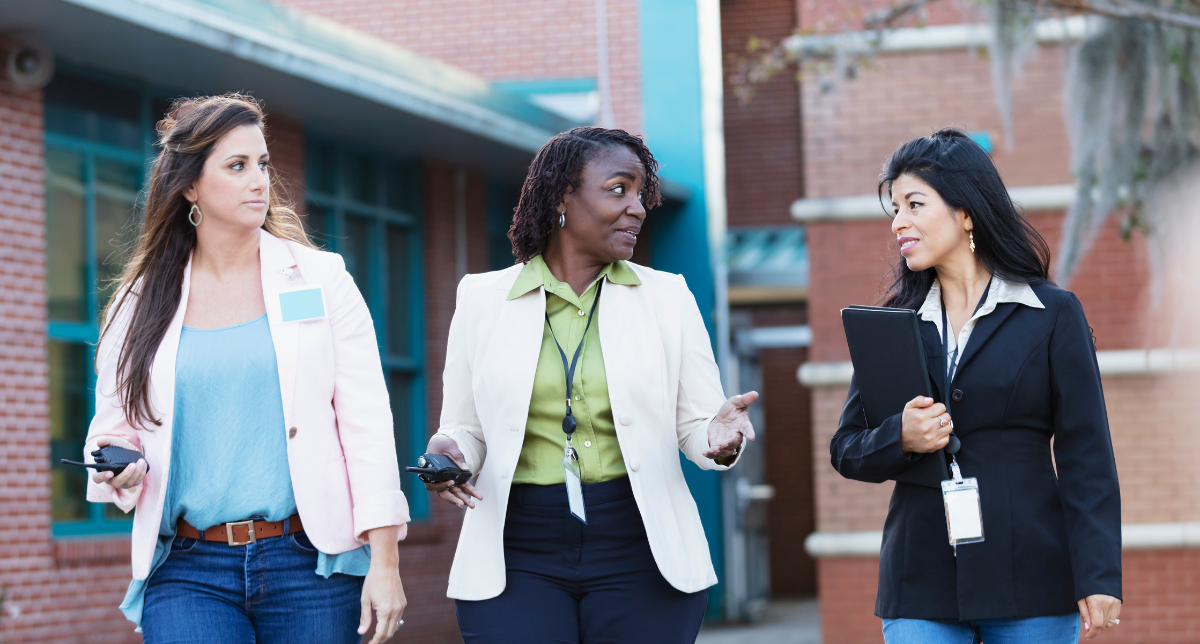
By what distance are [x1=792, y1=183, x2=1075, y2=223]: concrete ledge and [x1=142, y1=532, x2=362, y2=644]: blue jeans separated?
663cm

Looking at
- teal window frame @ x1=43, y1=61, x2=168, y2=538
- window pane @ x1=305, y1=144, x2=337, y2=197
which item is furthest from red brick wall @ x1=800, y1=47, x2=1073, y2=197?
teal window frame @ x1=43, y1=61, x2=168, y2=538

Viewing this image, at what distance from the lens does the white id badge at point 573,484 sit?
302 cm

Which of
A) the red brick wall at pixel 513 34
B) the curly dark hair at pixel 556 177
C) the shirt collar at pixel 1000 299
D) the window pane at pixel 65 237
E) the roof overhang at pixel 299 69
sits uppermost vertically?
the red brick wall at pixel 513 34

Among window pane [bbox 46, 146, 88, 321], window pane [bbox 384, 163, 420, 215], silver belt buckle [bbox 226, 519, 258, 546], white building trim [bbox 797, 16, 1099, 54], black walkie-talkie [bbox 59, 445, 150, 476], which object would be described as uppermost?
white building trim [bbox 797, 16, 1099, 54]

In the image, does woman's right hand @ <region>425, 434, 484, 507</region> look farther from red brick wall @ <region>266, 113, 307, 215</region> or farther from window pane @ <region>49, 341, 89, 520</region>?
red brick wall @ <region>266, 113, 307, 215</region>

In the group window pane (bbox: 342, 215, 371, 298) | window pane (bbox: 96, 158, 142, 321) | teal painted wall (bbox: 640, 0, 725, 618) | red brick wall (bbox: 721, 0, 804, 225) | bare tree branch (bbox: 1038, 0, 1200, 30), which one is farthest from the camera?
red brick wall (bbox: 721, 0, 804, 225)

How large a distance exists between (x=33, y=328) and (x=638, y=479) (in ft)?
16.4

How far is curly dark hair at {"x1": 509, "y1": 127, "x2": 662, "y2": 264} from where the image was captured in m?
3.30

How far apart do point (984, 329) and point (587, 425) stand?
3.26 feet

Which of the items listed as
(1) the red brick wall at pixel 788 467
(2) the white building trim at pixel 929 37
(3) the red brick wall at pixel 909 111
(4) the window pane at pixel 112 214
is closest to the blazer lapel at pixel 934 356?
(4) the window pane at pixel 112 214

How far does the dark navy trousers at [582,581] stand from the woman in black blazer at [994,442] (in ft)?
1.79

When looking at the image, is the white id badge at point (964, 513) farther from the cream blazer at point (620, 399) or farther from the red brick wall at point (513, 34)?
the red brick wall at point (513, 34)

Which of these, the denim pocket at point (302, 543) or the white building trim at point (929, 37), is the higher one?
the white building trim at point (929, 37)

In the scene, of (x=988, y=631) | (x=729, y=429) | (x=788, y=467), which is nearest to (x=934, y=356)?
(x=729, y=429)
